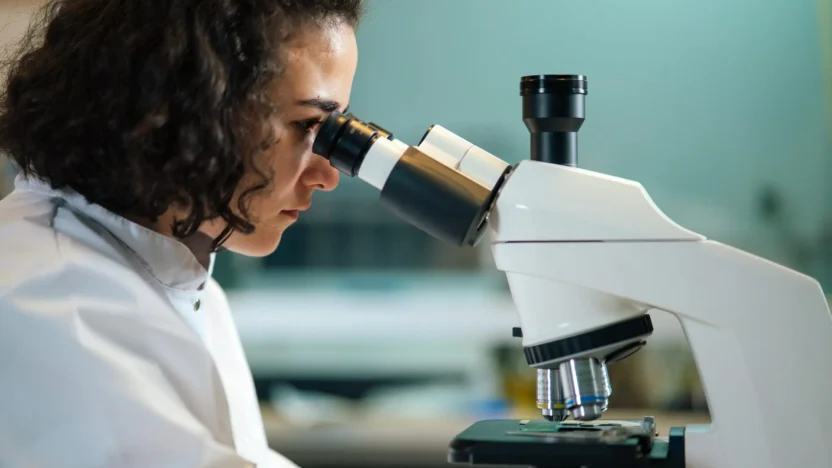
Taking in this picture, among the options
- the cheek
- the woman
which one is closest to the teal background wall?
the woman

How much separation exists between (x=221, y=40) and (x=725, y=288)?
60 centimetres

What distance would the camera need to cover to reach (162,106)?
0.96m

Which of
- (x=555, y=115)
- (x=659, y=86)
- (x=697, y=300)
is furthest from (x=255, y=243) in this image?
(x=659, y=86)

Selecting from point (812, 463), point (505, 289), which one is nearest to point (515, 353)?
point (505, 289)

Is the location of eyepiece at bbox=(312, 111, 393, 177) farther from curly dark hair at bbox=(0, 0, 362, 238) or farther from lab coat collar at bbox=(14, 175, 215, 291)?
lab coat collar at bbox=(14, 175, 215, 291)

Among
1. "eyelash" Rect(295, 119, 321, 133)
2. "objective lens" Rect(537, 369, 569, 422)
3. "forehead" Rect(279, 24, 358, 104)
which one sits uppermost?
"forehead" Rect(279, 24, 358, 104)

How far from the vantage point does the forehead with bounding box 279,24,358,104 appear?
3.40 ft

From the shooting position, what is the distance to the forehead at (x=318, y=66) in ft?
3.40

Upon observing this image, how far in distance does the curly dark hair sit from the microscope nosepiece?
0.42 metres

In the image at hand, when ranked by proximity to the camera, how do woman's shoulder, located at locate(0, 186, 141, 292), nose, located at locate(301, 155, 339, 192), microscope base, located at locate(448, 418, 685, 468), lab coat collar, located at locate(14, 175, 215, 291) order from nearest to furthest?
microscope base, located at locate(448, 418, 685, 468)
woman's shoulder, located at locate(0, 186, 141, 292)
lab coat collar, located at locate(14, 175, 215, 291)
nose, located at locate(301, 155, 339, 192)

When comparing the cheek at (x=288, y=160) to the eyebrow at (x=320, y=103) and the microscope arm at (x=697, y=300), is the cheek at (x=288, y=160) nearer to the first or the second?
the eyebrow at (x=320, y=103)

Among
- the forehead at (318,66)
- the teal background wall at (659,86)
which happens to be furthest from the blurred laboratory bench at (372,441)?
the forehead at (318,66)

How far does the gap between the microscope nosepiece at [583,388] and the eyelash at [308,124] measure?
1.44 feet

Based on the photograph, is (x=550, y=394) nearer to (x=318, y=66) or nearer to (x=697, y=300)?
(x=697, y=300)
